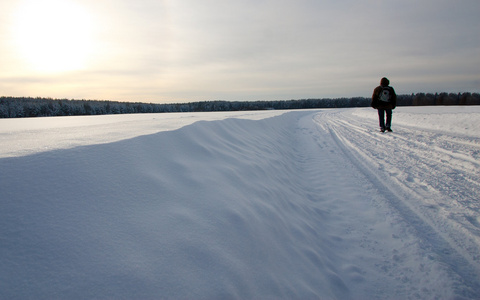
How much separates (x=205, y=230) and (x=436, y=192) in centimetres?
342

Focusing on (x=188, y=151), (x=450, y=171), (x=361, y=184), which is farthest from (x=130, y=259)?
(x=450, y=171)

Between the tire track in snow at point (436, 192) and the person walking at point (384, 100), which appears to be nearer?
the tire track in snow at point (436, 192)

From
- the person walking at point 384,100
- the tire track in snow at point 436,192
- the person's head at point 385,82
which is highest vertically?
the person's head at point 385,82

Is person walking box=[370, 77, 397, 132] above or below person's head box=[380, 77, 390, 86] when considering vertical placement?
below

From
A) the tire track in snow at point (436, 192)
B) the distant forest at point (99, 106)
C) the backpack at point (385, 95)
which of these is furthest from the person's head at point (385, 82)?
the distant forest at point (99, 106)

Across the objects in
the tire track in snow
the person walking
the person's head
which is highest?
the person's head

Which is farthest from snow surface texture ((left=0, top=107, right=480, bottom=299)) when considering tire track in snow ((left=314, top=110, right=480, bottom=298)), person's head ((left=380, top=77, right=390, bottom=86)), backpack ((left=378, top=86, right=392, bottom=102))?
person's head ((left=380, top=77, right=390, bottom=86))

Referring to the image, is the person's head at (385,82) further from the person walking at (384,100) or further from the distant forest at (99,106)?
the distant forest at (99,106)

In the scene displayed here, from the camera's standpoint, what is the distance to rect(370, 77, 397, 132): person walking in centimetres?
948

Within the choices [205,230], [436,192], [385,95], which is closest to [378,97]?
[385,95]

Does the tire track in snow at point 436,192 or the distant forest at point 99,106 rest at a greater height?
the distant forest at point 99,106

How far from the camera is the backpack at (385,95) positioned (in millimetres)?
9626

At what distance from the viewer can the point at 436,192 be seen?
339cm

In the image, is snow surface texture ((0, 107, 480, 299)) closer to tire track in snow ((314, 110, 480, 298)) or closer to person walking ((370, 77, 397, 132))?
tire track in snow ((314, 110, 480, 298))
